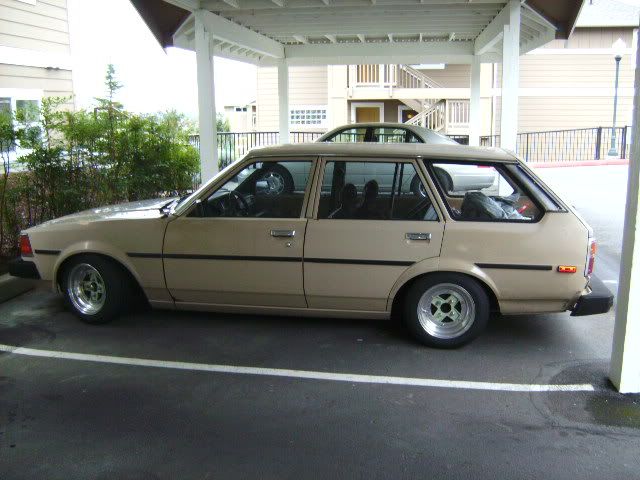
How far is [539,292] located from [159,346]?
3.14 m

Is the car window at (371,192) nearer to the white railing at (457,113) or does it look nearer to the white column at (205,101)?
the white column at (205,101)

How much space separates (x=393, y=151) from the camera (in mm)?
5184

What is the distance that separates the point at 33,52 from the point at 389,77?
1296cm

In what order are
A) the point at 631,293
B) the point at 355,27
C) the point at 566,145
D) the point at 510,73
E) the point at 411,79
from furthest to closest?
the point at 566,145
the point at 411,79
the point at 355,27
the point at 510,73
the point at 631,293

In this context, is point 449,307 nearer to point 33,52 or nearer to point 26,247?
point 26,247

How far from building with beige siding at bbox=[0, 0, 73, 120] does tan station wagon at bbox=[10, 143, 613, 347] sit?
284 inches

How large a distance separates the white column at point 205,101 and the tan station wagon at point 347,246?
4.69m

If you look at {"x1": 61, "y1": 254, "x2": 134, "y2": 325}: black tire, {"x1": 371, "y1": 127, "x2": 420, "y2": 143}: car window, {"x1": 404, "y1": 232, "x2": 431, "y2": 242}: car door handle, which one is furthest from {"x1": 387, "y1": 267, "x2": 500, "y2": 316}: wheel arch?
{"x1": 371, "y1": 127, "x2": 420, "y2": 143}: car window

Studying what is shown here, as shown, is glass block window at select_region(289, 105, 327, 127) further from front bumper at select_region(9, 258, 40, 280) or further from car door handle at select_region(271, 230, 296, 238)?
car door handle at select_region(271, 230, 296, 238)

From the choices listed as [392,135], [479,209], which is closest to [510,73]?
[392,135]

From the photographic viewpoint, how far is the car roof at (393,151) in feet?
16.7

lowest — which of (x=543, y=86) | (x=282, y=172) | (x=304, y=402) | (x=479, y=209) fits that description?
(x=304, y=402)

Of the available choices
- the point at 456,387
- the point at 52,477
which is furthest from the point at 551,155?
the point at 52,477

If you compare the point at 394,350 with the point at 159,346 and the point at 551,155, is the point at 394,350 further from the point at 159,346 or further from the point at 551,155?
the point at 551,155
